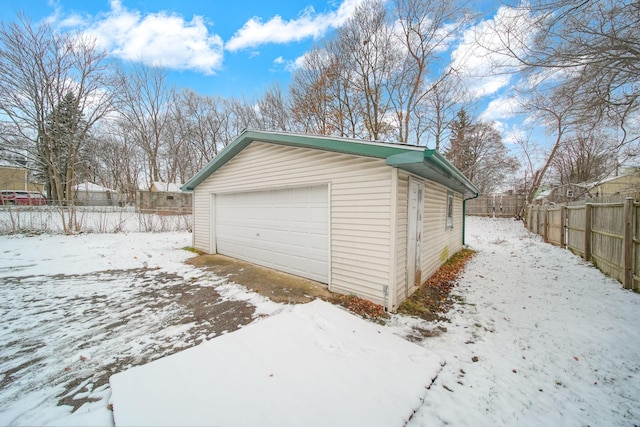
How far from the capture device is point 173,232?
13.2 metres

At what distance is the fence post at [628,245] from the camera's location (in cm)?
459

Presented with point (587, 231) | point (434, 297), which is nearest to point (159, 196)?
point (434, 297)

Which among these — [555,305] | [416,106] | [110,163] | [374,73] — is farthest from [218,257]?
[110,163]

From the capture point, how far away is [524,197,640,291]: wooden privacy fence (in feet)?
15.0

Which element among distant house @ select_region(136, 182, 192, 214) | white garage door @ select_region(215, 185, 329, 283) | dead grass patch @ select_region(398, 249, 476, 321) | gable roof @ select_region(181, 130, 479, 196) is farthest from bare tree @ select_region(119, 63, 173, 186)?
dead grass patch @ select_region(398, 249, 476, 321)

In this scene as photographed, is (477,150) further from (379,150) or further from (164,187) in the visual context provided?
(164,187)

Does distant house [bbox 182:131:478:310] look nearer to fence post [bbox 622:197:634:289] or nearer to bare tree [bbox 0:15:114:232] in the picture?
fence post [bbox 622:197:634:289]

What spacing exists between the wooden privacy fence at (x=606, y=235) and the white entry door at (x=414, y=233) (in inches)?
148

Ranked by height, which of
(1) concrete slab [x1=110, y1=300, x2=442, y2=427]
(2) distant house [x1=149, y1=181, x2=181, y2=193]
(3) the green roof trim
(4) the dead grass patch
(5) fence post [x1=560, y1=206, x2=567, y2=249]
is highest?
(2) distant house [x1=149, y1=181, x2=181, y2=193]

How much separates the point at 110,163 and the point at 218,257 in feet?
104

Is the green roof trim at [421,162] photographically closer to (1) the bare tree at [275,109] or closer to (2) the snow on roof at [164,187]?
(1) the bare tree at [275,109]

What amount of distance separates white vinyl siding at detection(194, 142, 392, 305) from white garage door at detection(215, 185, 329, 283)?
12.9 inches

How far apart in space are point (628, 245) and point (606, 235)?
47.6 inches

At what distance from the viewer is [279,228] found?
6.07 m
